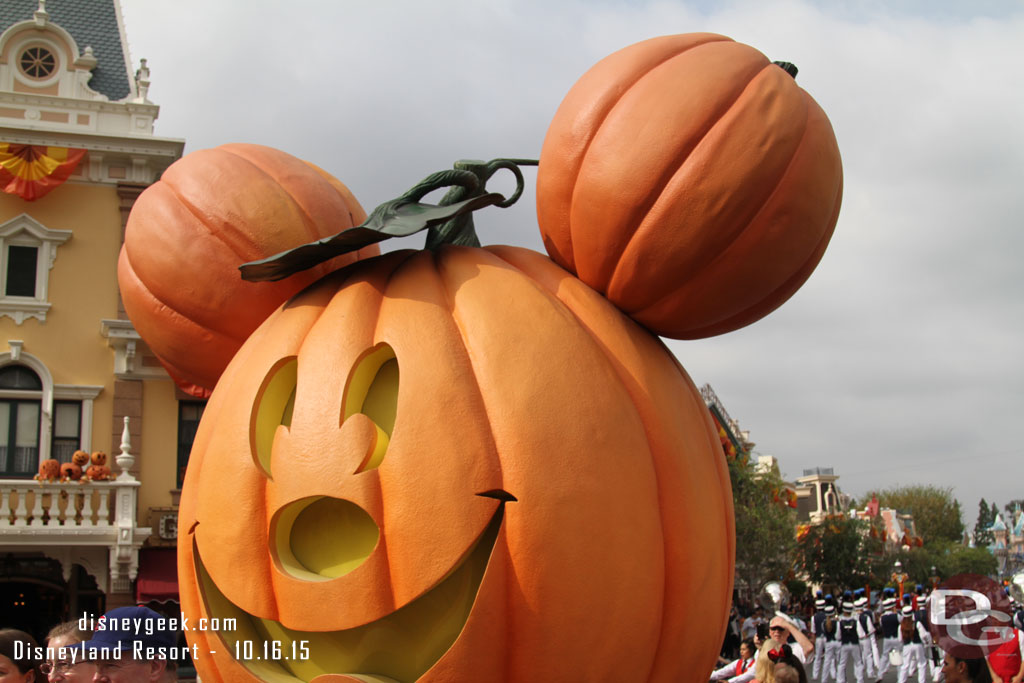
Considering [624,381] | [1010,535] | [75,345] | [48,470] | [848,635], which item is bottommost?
[848,635]

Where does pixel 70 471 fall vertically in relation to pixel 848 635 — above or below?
above

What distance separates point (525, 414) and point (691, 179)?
930 millimetres

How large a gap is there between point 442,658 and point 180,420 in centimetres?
1411

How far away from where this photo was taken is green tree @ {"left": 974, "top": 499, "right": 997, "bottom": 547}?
297ft

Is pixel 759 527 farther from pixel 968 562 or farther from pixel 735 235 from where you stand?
pixel 968 562

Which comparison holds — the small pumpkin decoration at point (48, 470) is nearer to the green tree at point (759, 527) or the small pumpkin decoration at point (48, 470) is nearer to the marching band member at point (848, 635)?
the marching band member at point (848, 635)

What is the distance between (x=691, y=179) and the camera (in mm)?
3178

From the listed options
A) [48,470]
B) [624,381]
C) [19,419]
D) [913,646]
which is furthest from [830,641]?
[624,381]

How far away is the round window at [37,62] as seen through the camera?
53.5ft

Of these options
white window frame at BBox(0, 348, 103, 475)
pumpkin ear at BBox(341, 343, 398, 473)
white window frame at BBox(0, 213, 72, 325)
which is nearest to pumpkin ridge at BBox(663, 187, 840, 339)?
pumpkin ear at BBox(341, 343, 398, 473)

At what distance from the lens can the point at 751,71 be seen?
333 centimetres

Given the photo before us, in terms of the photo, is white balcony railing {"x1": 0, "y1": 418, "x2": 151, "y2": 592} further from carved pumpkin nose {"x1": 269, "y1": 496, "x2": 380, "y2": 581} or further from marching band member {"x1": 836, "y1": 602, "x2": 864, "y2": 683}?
carved pumpkin nose {"x1": 269, "y1": 496, "x2": 380, "y2": 581}

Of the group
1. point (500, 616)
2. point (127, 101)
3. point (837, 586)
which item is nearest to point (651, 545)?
point (500, 616)

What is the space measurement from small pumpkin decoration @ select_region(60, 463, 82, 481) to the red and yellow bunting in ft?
14.4
